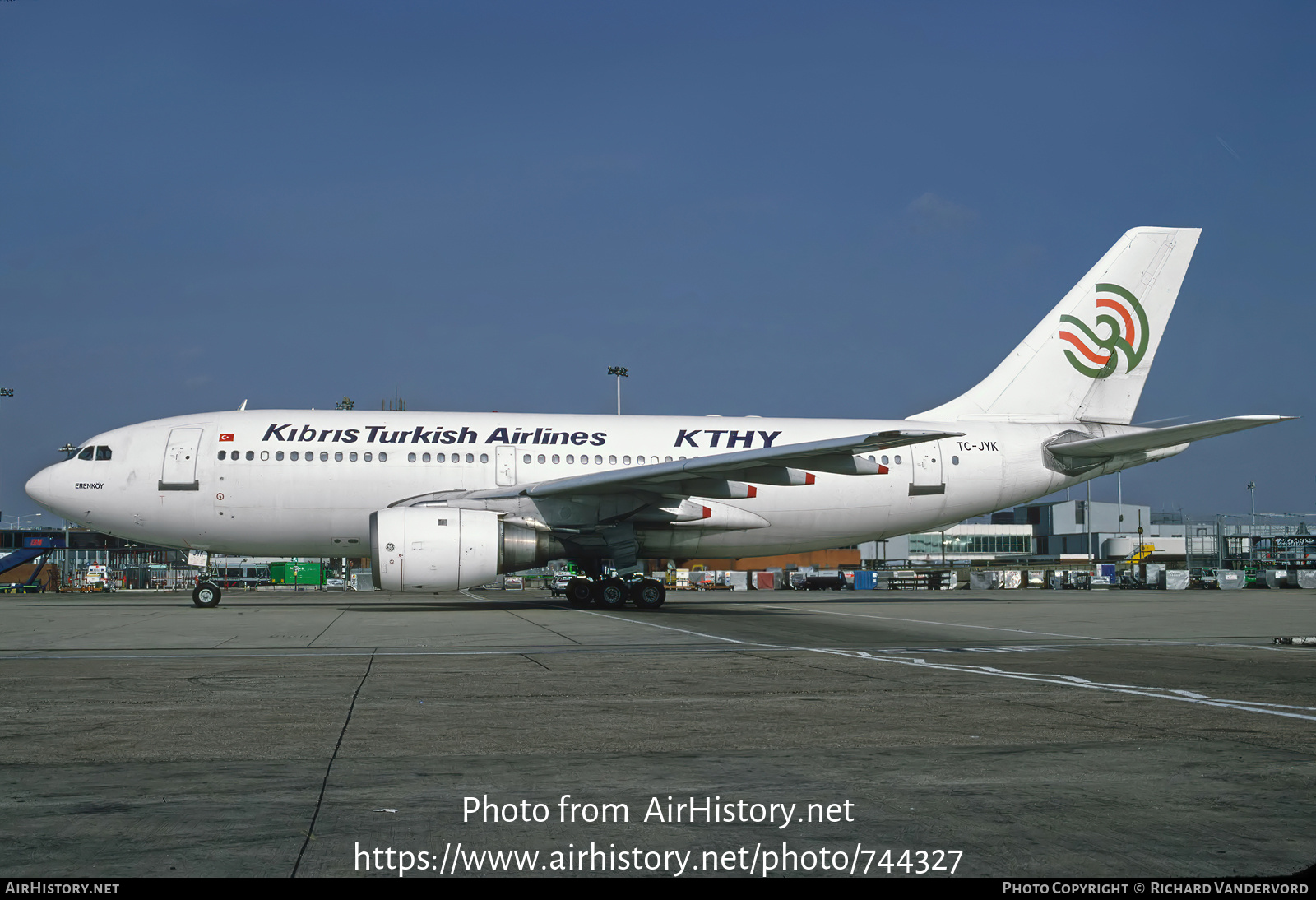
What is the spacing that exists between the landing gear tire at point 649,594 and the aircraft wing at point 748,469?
1.96 m

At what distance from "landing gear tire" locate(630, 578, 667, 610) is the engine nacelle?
9.89 feet

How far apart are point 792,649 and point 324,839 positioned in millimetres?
8619

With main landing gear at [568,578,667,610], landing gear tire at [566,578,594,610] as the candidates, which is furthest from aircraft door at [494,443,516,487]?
main landing gear at [568,578,667,610]

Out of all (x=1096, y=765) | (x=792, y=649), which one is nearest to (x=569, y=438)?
(x=792, y=649)

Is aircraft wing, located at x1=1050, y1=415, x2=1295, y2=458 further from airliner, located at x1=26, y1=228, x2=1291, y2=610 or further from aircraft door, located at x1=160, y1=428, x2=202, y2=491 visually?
aircraft door, located at x1=160, y1=428, x2=202, y2=491

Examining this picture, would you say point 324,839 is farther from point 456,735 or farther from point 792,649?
point 792,649

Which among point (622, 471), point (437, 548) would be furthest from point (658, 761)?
point (622, 471)

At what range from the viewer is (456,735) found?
5.91 meters

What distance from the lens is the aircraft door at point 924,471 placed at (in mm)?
23031

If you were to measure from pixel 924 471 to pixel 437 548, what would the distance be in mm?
10891

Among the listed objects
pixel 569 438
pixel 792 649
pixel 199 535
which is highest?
pixel 569 438

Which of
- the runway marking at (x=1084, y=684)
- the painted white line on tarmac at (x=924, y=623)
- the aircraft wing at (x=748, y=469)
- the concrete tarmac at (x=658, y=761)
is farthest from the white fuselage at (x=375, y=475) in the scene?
the runway marking at (x=1084, y=684)

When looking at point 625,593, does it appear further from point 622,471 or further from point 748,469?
point 748,469

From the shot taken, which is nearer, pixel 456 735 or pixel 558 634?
pixel 456 735
